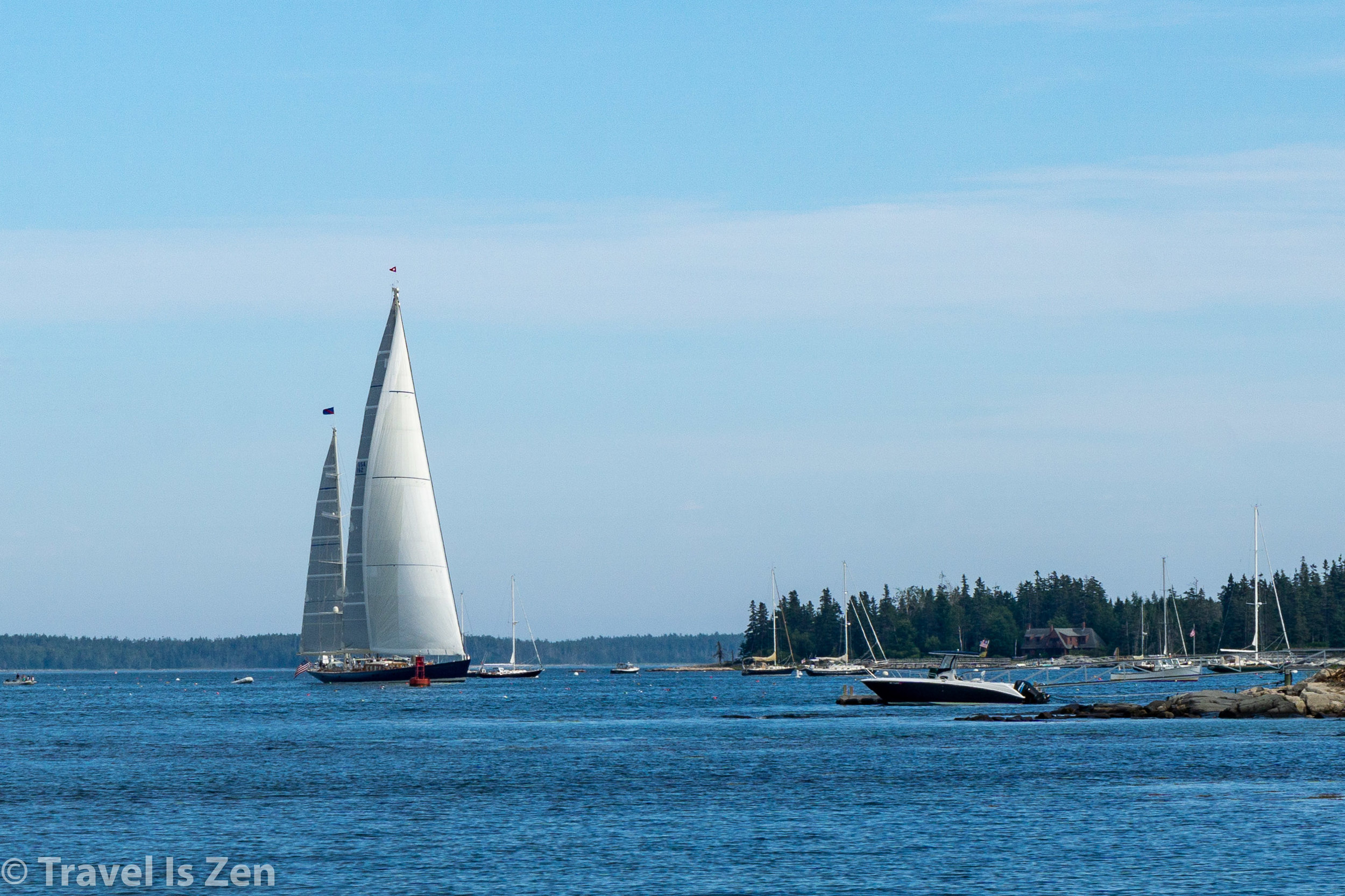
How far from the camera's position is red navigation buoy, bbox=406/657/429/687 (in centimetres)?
13812

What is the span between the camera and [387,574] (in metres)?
130

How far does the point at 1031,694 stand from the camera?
366ft

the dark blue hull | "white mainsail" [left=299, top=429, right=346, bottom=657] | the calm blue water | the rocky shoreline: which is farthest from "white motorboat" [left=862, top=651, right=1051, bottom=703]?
"white mainsail" [left=299, top=429, right=346, bottom=657]

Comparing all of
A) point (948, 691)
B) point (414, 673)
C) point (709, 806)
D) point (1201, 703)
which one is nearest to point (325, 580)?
point (414, 673)

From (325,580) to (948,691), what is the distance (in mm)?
65217

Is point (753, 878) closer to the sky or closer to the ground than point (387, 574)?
closer to the ground

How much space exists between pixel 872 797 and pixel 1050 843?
1192cm

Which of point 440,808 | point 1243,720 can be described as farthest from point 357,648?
point 440,808

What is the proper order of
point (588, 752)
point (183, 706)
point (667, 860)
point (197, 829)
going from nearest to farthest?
1. point (667, 860)
2. point (197, 829)
3. point (588, 752)
4. point (183, 706)

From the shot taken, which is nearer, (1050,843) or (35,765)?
(1050,843)

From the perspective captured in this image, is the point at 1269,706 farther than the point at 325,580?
No

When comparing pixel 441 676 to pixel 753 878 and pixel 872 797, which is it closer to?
pixel 872 797

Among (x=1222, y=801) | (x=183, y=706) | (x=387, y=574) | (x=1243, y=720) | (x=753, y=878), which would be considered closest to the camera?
(x=753, y=878)

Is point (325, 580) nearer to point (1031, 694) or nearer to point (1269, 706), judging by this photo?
point (1031, 694)
